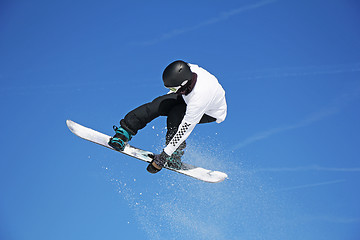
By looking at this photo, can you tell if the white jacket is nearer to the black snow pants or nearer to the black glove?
the black glove

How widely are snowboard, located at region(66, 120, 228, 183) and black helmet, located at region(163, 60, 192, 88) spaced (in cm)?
165

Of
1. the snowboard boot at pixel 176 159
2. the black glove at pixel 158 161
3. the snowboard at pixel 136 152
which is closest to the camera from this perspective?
the black glove at pixel 158 161

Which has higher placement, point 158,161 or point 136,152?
point 136,152

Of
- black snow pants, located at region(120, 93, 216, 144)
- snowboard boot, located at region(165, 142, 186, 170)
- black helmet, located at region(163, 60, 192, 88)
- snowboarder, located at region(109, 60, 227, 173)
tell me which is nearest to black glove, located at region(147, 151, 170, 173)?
snowboarder, located at region(109, 60, 227, 173)

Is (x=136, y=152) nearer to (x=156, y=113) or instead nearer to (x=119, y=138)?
(x=119, y=138)

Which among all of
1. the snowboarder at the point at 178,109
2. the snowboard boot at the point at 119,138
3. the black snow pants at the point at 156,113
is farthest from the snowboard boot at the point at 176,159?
the snowboard boot at the point at 119,138

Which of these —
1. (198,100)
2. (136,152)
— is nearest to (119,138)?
(136,152)

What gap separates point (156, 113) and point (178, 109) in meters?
0.34

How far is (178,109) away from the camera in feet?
17.8

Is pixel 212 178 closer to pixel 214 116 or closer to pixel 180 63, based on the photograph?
pixel 214 116

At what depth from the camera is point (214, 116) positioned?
5.59 m

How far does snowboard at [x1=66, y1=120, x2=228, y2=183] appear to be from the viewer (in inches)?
234

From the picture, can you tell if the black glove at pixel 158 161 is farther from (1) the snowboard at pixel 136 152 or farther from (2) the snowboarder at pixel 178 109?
(1) the snowboard at pixel 136 152

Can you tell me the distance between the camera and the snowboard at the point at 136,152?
5.95m
